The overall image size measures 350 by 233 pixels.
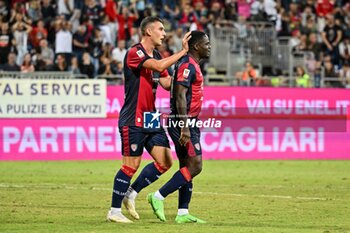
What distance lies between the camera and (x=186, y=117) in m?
11.7

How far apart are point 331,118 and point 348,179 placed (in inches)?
214

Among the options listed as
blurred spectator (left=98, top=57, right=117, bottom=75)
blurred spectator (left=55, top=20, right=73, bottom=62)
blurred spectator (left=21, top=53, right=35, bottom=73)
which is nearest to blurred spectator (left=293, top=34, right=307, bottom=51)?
blurred spectator (left=98, top=57, right=117, bottom=75)

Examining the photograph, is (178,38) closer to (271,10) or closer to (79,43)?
(79,43)

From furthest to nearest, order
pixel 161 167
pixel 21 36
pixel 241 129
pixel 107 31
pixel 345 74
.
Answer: pixel 345 74
pixel 107 31
pixel 21 36
pixel 241 129
pixel 161 167

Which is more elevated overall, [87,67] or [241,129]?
[87,67]

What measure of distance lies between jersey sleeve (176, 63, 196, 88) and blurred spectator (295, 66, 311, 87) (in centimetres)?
1554

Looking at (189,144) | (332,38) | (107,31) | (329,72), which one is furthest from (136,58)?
(332,38)

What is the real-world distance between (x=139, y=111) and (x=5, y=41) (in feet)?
48.0

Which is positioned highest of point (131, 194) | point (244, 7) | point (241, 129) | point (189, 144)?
point (244, 7)

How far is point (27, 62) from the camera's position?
82.3 feet

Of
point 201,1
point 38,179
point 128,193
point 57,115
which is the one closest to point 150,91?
point 128,193

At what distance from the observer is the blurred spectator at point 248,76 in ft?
89.2

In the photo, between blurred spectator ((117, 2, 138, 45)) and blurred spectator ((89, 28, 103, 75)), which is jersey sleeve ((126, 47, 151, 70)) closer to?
blurred spectator ((89, 28, 103, 75))

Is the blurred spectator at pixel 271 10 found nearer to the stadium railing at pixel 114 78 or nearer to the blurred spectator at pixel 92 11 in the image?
the blurred spectator at pixel 92 11
